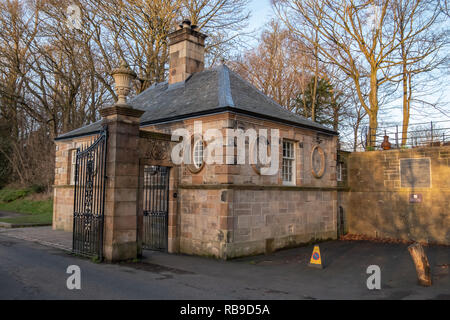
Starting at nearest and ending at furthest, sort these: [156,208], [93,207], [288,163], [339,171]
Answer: [93,207] → [156,208] → [288,163] → [339,171]

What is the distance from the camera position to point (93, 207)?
10.8 meters

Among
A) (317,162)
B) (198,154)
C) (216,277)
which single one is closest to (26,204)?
(198,154)

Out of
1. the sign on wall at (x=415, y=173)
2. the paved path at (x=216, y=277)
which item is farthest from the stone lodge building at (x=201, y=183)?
the sign on wall at (x=415, y=173)

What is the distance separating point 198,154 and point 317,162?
213 inches

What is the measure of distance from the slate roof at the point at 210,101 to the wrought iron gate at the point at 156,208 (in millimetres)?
1921

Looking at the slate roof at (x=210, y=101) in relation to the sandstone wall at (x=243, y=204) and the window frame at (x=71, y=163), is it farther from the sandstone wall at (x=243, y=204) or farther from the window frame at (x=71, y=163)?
the window frame at (x=71, y=163)

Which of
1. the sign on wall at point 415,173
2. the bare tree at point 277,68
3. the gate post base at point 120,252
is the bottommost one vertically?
the gate post base at point 120,252

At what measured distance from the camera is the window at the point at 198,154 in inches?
479

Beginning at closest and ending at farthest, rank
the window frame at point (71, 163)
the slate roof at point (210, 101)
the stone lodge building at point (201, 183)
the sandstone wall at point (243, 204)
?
the stone lodge building at point (201, 183)
the sandstone wall at point (243, 204)
the slate roof at point (210, 101)
the window frame at point (71, 163)

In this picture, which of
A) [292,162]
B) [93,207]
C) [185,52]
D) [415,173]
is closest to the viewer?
[93,207]

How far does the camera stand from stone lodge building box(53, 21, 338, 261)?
1030 centimetres

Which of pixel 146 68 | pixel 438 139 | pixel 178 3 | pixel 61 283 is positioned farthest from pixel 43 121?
pixel 438 139

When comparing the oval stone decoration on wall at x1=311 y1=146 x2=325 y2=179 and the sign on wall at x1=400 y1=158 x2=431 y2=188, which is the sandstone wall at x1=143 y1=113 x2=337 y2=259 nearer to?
the oval stone decoration on wall at x1=311 y1=146 x2=325 y2=179

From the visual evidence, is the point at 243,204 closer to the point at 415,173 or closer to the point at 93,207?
the point at 93,207
